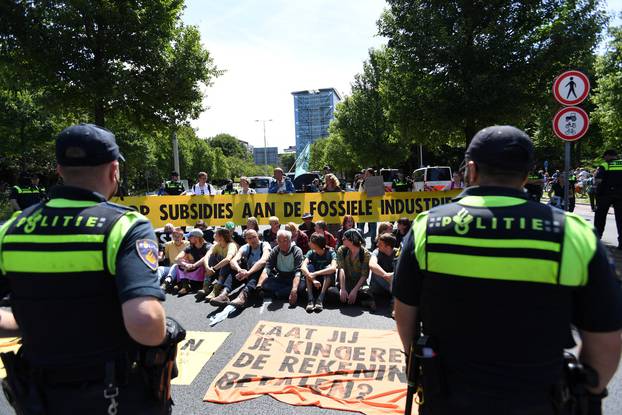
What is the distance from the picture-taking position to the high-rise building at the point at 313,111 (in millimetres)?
122938

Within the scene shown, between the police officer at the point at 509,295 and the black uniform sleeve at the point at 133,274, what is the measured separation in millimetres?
1145

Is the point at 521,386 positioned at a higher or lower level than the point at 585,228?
lower

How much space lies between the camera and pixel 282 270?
21.9ft

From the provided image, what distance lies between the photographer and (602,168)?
7.95 metres

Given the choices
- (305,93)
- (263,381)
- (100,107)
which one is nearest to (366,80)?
(100,107)

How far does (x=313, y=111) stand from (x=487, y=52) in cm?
11892

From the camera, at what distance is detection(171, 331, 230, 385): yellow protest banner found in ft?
13.1

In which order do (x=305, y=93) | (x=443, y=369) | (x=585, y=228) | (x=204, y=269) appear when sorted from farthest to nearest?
1. (x=305, y=93)
2. (x=204, y=269)
3. (x=443, y=369)
4. (x=585, y=228)

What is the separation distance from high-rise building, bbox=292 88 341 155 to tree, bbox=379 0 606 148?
11118 centimetres

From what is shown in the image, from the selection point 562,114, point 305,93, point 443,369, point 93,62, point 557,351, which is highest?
point 305,93

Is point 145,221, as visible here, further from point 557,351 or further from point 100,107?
point 100,107

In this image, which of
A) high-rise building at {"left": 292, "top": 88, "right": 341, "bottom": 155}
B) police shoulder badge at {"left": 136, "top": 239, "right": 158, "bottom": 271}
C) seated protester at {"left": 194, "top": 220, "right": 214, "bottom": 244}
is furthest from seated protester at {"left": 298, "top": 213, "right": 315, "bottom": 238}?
high-rise building at {"left": 292, "top": 88, "right": 341, "bottom": 155}

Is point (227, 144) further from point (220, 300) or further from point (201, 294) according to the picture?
point (220, 300)

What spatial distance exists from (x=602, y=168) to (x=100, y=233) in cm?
926
